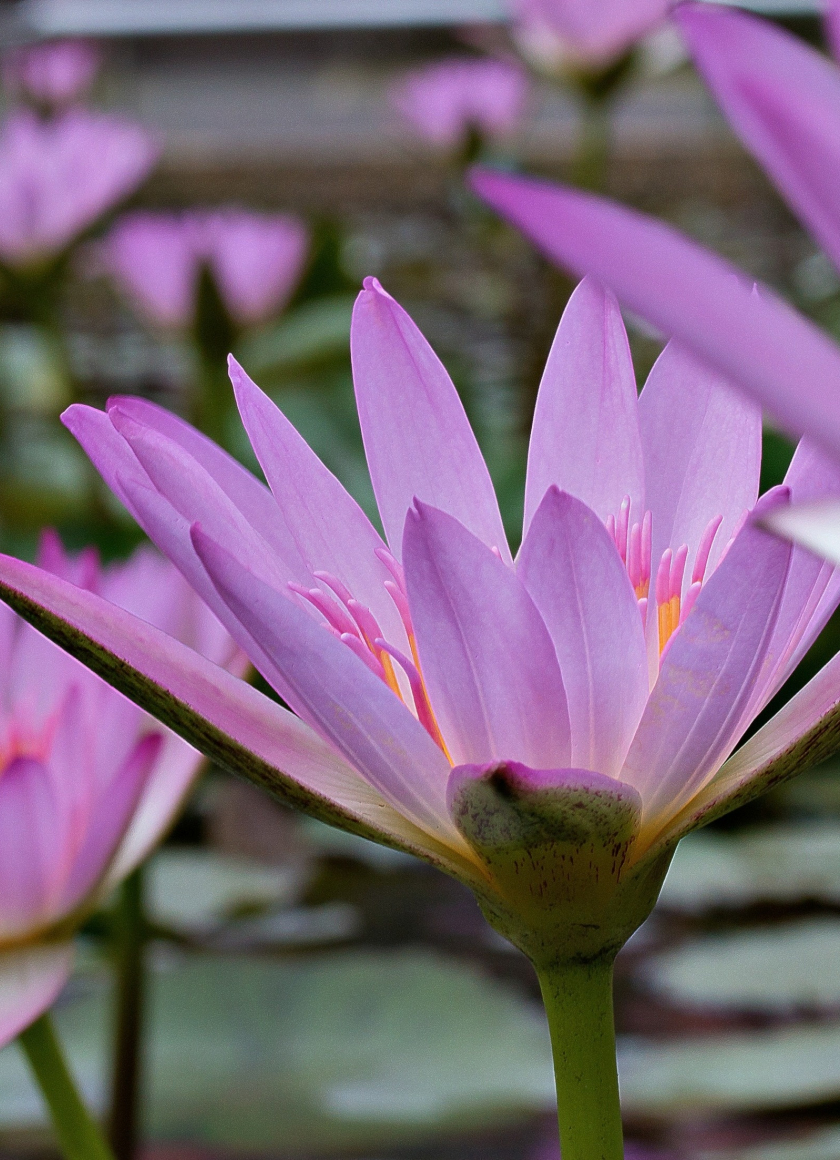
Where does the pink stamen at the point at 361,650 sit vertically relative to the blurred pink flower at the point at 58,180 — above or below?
below

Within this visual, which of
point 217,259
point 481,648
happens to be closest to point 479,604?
point 481,648

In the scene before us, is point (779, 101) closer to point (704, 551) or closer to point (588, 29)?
point (704, 551)

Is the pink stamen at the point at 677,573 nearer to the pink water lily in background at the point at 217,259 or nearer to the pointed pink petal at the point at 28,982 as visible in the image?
the pointed pink petal at the point at 28,982

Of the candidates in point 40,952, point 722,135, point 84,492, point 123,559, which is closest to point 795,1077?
point 40,952

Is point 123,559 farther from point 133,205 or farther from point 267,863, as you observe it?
point 133,205

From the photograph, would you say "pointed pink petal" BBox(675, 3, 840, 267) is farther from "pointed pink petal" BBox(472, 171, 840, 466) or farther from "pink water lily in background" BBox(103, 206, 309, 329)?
"pink water lily in background" BBox(103, 206, 309, 329)

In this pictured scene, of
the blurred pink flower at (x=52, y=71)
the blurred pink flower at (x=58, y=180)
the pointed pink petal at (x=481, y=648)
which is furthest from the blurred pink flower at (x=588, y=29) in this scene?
the blurred pink flower at (x=52, y=71)
